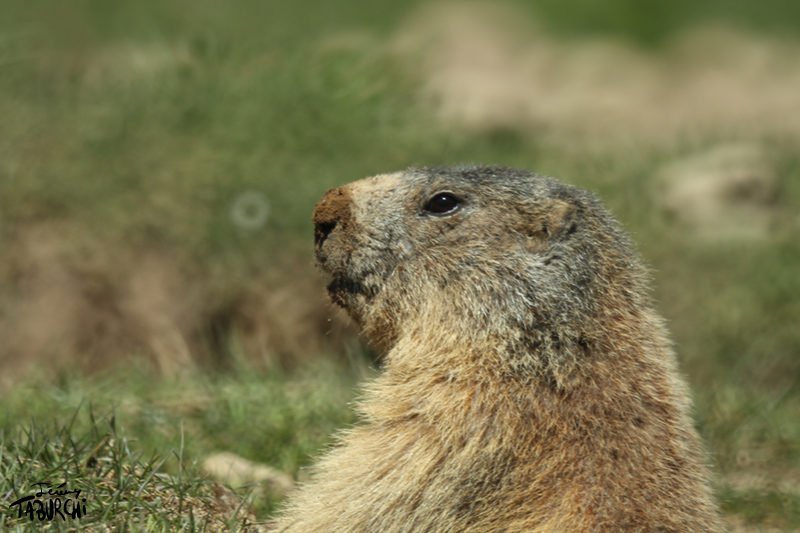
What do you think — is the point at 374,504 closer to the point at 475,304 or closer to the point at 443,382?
the point at 443,382

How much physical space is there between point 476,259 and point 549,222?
0.36 meters

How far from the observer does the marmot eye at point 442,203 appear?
3.62 m

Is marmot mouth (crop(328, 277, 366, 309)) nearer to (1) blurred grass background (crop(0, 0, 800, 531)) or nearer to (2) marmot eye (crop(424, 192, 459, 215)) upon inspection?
(2) marmot eye (crop(424, 192, 459, 215))

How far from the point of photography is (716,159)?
8.50 metres

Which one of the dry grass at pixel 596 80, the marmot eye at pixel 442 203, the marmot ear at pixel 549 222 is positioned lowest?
the marmot ear at pixel 549 222

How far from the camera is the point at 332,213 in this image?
3.53 m

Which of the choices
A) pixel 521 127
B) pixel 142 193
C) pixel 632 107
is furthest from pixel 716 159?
pixel 142 193

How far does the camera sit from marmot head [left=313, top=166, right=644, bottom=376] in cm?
325

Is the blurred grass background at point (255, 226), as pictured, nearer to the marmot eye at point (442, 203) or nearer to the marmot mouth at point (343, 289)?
the marmot mouth at point (343, 289)

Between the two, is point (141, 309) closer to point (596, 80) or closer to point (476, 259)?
point (476, 259)

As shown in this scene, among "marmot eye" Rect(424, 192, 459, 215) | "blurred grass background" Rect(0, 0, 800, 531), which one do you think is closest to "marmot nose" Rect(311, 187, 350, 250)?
"marmot eye" Rect(424, 192, 459, 215)

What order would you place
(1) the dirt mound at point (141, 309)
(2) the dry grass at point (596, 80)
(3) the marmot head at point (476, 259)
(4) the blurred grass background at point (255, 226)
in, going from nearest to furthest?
(3) the marmot head at point (476, 259) < (4) the blurred grass background at point (255, 226) < (1) the dirt mound at point (141, 309) < (2) the dry grass at point (596, 80)

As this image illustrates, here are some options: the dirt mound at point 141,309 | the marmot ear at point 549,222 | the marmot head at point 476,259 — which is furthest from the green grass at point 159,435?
the marmot ear at point 549,222

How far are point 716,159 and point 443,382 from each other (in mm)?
6408
